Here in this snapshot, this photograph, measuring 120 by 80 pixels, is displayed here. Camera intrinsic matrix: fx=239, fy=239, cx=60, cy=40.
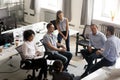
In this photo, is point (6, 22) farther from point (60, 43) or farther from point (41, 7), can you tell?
point (60, 43)

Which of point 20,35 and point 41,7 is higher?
point 41,7

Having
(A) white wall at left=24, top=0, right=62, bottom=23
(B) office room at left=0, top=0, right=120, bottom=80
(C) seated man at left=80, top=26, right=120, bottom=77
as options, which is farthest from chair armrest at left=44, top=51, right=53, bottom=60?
(A) white wall at left=24, top=0, right=62, bottom=23

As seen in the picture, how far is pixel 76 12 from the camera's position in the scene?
760 cm

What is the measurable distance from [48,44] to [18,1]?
444cm

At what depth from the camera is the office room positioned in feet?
15.1

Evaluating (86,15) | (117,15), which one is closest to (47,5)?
(86,15)

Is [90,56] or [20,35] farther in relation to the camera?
[20,35]

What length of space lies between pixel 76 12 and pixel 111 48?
10.7 ft

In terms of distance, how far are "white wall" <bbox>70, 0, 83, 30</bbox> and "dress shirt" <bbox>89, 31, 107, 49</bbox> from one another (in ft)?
7.18

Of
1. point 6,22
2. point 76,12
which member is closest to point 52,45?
point 6,22

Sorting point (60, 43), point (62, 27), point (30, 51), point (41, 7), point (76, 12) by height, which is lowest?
point (60, 43)

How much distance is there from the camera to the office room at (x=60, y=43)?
4.61m

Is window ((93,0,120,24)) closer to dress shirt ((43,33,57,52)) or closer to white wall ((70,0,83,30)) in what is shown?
white wall ((70,0,83,30))

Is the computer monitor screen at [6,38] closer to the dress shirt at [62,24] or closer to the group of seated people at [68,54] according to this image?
the group of seated people at [68,54]
